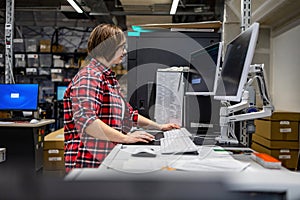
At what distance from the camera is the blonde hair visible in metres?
1.62

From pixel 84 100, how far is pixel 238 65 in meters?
0.60

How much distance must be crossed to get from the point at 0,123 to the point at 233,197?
12.1ft

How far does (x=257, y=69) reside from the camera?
1.44 metres

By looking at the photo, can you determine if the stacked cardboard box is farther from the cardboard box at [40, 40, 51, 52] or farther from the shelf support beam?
the cardboard box at [40, 40, 51, 52]

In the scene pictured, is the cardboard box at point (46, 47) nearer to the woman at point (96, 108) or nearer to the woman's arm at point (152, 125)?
the woman's arm at point (152, 125)

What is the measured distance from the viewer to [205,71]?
80.3 inches

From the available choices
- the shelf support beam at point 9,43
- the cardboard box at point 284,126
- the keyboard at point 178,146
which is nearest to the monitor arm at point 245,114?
the keyboard at point 178,146

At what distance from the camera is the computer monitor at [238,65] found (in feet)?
4.09

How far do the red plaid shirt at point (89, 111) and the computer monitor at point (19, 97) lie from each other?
8.12ft

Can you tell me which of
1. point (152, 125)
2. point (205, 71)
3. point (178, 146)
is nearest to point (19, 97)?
point (152, 125)

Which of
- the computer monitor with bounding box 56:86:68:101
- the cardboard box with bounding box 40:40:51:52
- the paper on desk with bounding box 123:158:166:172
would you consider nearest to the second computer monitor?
the computer monitor with bounding box 56:86:68:101

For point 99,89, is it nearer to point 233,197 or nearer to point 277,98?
point 233,197

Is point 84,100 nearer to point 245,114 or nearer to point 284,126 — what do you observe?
point 245,114

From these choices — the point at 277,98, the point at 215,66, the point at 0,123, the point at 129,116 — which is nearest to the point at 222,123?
the point at 215,66
